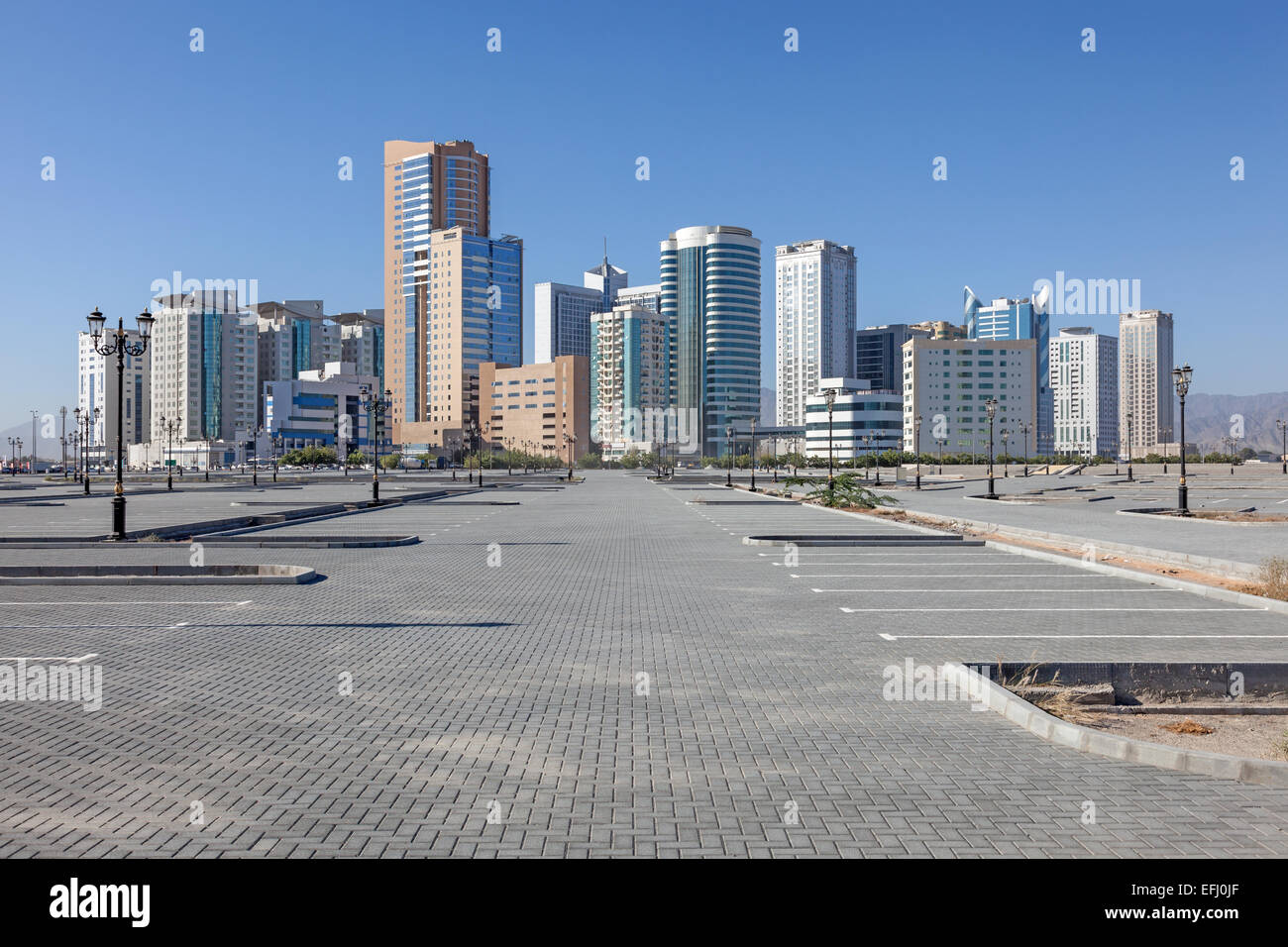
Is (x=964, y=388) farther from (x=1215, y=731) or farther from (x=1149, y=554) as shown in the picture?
(x=1215, y=731)

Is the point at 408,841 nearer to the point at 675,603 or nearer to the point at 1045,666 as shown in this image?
the point at 1045,666

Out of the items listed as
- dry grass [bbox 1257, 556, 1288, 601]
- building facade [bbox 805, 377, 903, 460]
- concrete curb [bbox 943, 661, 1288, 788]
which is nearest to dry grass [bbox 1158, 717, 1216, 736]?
concrete curb [bbox 943, 661, 1288, 788]

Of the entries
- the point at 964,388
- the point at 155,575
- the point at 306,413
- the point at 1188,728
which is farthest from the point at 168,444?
the point at 1188,728

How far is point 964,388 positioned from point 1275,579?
186046 mm

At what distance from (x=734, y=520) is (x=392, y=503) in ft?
60.0

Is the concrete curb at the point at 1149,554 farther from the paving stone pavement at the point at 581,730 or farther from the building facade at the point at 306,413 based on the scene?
the building facade at the point at 306,413

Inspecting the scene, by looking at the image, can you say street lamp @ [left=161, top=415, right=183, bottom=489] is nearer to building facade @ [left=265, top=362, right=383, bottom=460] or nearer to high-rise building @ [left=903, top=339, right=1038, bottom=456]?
building facade @ [left=265, top=362, right=383, bottom=460]

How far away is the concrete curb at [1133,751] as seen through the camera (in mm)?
6008

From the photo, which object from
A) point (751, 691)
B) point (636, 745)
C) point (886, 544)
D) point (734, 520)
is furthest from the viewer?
point (734, 520)

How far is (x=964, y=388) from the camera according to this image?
191 meters

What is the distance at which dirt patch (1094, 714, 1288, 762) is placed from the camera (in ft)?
22.8
